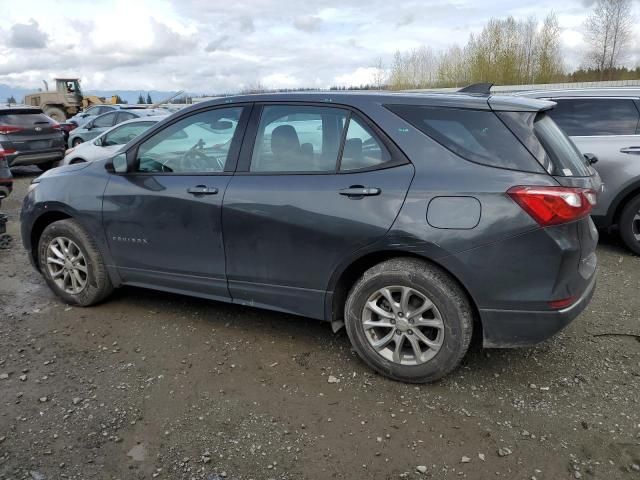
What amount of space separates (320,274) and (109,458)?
1.54 meters

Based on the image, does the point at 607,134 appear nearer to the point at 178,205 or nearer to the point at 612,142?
the point at 612,142

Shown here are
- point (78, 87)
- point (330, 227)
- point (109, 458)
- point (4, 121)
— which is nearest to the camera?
point (109, 458)

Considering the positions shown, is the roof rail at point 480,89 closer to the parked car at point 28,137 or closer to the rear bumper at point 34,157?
the parked car at point 28,137

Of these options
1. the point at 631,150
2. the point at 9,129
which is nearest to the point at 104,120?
the point at 9,129

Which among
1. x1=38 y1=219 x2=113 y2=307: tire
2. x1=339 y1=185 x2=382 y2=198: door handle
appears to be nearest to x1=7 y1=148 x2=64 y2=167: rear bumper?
x1=38 y1=219 x2=113 y2=307: tire

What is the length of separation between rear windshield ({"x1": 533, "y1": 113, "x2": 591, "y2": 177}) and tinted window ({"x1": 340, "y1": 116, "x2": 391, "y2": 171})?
876mm

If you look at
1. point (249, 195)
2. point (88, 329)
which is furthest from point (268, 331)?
point (88, 329)

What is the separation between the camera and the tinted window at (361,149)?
3.19 metres

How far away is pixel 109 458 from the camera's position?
8.72 ft

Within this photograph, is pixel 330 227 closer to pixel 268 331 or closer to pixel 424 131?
pixel 424 131

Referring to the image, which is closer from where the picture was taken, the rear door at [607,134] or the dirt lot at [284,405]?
the dirt lot at [284,405]

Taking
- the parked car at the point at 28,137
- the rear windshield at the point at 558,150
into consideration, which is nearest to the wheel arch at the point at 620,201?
the rear windshield at the point at 558,150

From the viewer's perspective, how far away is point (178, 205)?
148 inches

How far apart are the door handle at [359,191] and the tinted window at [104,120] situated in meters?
13.4
